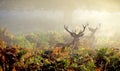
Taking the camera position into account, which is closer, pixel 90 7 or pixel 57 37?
pixel 57 37

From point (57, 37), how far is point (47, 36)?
122 centimetres

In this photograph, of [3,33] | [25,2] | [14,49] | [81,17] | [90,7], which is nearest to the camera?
[14,49]

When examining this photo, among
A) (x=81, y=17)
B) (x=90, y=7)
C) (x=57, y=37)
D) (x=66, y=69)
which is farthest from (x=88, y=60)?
(x=81, y=17)

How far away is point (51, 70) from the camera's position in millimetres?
11656

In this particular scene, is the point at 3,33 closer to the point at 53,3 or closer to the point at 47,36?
the point at 47,36

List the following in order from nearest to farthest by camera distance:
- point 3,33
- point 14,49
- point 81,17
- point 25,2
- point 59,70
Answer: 1. point 59,70
2. point 14,49
3. point 3,33
4. point 25,2
5. point 81,17

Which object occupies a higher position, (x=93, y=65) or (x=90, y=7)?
(x=90, y=7)

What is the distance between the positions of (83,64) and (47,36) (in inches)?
586

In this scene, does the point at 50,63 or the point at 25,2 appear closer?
the point at 50,63

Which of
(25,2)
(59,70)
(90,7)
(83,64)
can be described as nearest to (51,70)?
(59,70)

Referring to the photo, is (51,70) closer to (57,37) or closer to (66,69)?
(66,69)

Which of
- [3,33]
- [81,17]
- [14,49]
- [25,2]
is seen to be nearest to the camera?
[14,49]

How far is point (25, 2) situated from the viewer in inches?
1591

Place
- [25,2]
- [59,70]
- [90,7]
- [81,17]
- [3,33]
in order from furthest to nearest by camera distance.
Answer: [81,17] → [90,7] → [25,2] → [3,33] → [59,70]
